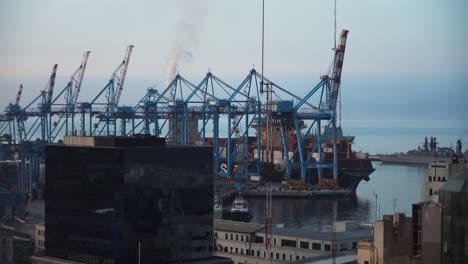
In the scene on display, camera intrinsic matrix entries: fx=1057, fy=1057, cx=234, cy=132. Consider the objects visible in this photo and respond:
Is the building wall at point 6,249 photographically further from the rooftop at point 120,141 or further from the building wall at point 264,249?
the building wall at point 264,249

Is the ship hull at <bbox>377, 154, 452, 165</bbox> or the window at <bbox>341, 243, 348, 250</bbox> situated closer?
the window at <bbox>341, 243, 348, 250</bbox>

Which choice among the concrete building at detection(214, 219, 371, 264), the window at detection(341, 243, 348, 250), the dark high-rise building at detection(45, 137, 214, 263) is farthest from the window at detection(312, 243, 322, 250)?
the dark high-rise building at detection(45, 137, 214, 263)

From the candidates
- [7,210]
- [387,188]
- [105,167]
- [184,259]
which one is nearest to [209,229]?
A: [184,259]

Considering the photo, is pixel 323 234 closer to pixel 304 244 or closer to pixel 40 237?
pixel 304 244

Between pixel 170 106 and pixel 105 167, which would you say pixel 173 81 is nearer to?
pixel 170 106

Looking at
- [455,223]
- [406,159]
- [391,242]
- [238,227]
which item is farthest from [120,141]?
[406,159]

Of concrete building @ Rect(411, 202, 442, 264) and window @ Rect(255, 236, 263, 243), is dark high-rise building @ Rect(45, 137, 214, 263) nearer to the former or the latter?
concrete building @ Rect(411, 202, 442, 264)

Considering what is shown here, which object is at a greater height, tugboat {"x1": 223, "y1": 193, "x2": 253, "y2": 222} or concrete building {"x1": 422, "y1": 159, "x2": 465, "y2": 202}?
concrete building {"x1": 422, "y1": 159, "x2": 465, "y2": 202}

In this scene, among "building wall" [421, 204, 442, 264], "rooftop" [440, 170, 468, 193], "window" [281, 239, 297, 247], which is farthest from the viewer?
"window" [281, 239, 297, 247]
